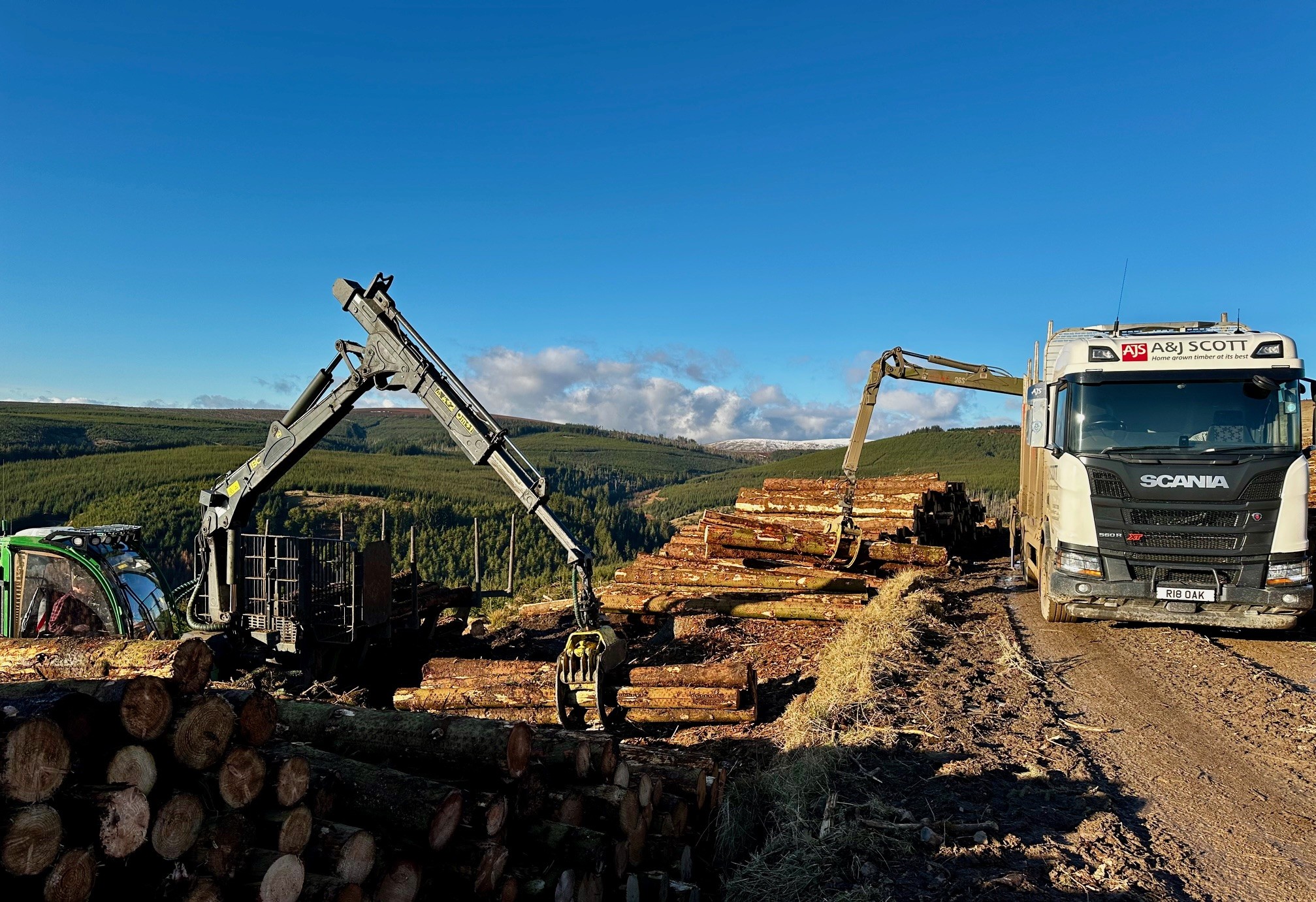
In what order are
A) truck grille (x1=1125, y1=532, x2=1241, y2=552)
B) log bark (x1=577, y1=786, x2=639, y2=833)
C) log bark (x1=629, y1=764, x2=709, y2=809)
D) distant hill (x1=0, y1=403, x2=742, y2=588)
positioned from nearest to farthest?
1. log bark (x1=577, y1=786, x2=639, y2=833)
2. log bark (x1=629, y1=764, x2=709, y2=809)
3. truck grille (x1=1125, y1=532, x2=1241, y2=552)
4. distant hill (x1=0, y1=403, x2=742, y2=588)

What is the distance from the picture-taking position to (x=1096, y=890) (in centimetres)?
421

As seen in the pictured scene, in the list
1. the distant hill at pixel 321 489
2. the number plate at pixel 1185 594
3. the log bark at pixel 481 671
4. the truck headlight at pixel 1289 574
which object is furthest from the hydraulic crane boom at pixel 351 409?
the truck headlight at pixel 1289 574

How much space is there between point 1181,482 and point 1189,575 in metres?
1.21

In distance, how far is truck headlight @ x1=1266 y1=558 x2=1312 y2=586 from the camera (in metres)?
9.63

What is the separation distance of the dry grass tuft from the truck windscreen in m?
3.30

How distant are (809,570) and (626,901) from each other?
33.0 feet

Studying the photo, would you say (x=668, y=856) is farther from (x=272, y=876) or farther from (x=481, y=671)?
(x=481, y=671)

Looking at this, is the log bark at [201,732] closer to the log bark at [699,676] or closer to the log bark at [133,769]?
the log bark at [133,769]

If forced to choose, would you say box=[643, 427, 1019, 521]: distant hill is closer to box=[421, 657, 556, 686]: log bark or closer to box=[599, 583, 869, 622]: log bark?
box=[599, 583, 869, 622]: log bark

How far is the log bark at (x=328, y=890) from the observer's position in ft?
10.3

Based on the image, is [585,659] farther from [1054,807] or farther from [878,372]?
[878,372]

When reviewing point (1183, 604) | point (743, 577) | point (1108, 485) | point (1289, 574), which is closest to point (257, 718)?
point (1108, 485)

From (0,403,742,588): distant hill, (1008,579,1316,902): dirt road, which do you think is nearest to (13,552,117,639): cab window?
(0,403,742,588): distant hill

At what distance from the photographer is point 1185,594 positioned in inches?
389
